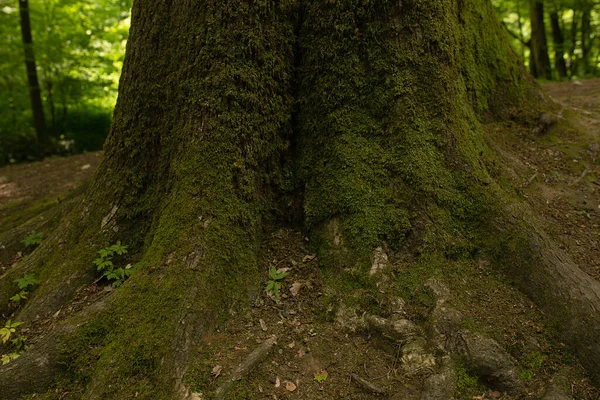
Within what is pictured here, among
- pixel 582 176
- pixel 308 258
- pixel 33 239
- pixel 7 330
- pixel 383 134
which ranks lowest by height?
pixel 7 330

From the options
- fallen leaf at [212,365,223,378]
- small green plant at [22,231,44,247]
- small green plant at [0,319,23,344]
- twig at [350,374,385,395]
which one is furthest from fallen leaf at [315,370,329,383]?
small green plant at [22,231,44,247]

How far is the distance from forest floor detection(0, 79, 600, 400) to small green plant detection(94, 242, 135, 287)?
0.12 meters

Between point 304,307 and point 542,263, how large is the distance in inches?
70.9

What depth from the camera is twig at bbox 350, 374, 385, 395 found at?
2.88 meters

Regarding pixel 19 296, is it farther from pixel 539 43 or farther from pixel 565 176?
pixel 539 43

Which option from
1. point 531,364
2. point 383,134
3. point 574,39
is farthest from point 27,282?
point 574,39

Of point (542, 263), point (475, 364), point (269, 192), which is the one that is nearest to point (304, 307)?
point (269, 192)

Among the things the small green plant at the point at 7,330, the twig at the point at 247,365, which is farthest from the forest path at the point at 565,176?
the small green plant at the point at 7,330

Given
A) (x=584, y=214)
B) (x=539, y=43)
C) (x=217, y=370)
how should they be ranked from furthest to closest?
(x=539, y=43)
(x=584, y=214)
(x=217, y=370)

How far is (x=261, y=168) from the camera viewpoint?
3771 millimetres

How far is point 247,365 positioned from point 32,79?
11861mm

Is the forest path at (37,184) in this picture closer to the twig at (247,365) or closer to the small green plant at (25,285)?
the small green plant at (25,285)

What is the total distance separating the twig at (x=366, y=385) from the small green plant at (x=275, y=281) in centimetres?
89

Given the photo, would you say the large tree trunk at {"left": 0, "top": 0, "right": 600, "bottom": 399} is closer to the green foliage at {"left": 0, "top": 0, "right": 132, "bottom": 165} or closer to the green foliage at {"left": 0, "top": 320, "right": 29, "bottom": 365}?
the green foliage at {"left": 0, "top": 320, "right": 29, "bottom": 365}
